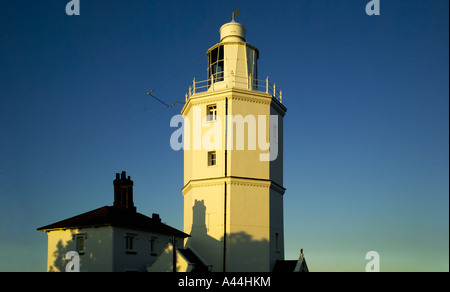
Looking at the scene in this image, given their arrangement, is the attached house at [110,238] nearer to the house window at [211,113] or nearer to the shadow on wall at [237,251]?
the shadow on wall at [237,251]

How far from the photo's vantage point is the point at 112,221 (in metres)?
28.8

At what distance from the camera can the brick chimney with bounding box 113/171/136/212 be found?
3322cm

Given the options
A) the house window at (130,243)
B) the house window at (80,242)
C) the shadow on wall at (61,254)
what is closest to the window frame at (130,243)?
the house window at (130,243)

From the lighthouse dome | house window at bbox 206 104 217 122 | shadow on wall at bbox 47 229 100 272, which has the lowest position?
shadow on wall at bbox 47 229 100 272

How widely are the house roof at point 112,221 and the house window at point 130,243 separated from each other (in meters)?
0.57

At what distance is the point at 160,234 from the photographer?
108 feet

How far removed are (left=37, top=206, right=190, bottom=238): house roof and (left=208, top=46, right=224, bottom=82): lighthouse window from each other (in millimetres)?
11615

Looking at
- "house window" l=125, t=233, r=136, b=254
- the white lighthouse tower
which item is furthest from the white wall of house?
the white lighthouse tower

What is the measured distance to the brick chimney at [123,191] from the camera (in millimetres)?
33219

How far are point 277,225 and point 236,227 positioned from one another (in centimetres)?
357

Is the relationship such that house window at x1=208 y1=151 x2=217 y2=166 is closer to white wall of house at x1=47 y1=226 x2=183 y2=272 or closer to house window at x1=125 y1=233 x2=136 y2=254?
white wall of house at x1=47 y1=226 x2=183 y2=272
